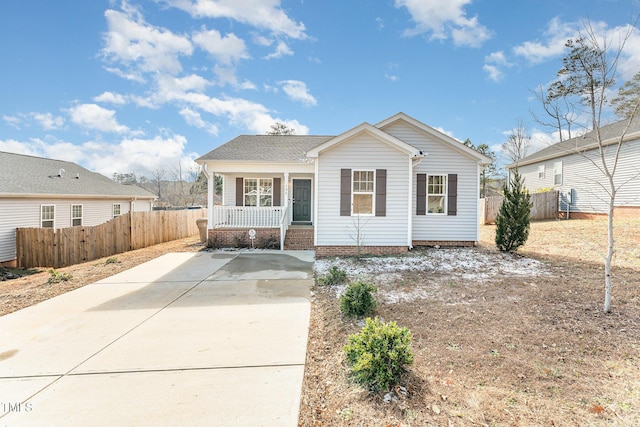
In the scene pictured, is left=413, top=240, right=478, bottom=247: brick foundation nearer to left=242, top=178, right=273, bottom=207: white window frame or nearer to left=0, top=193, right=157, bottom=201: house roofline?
left=242, top=178, right=273, bottom=207: white window frame

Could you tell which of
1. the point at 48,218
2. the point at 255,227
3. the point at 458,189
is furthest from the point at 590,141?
the point at 48,218

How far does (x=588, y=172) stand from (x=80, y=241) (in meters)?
26.0

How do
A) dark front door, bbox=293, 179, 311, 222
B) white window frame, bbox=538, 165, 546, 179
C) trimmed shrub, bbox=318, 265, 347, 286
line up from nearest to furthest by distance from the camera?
trimmed shrub, bbox=318, 265, 347, 286, dark front door, bbox=293, 179, 311, 222, white window frame, bbox=538, 165, 546, 179

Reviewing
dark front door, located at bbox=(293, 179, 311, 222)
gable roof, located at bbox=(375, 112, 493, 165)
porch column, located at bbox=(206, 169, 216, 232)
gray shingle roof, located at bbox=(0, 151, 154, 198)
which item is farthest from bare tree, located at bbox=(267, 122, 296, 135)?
gable roof, located at bbox=(375, 112, 493, 165)

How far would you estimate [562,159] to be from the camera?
17.6 m

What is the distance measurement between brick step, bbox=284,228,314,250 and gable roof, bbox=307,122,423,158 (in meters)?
3.15

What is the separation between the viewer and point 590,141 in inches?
615

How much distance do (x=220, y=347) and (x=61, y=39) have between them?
1346 cm

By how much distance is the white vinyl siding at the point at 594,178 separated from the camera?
13.2m

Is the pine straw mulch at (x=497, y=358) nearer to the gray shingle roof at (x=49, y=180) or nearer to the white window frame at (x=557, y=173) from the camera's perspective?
the white window frame at (x=557, y=173)

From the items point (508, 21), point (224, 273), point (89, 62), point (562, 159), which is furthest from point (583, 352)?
point (562, 159)

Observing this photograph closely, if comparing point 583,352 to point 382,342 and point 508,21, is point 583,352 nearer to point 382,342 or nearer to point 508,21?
point 382,342

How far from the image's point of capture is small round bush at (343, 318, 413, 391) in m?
2.52

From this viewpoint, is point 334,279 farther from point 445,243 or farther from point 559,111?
point 445,243
